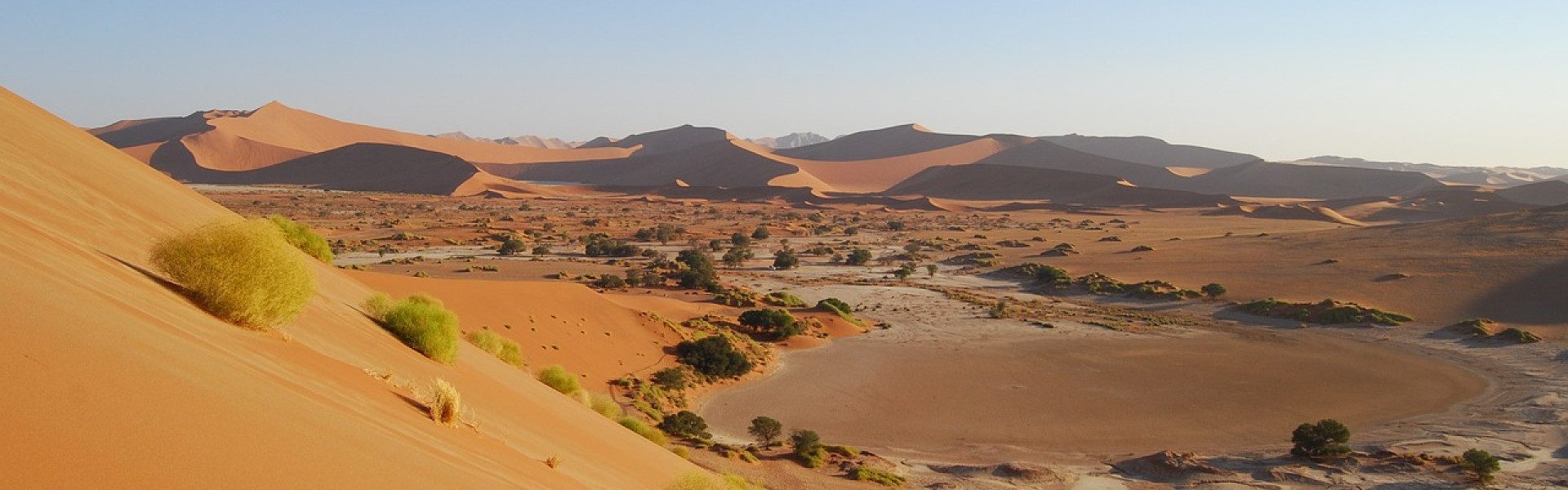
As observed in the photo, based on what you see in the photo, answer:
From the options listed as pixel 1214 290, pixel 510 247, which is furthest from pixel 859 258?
pixel 1214 290

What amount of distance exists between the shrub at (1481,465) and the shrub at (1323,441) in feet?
5.31

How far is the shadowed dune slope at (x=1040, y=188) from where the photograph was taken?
99.2 m

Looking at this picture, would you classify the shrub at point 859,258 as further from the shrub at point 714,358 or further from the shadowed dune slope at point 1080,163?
the shadowed dune slope at point 1080,163

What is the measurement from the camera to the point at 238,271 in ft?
21.3

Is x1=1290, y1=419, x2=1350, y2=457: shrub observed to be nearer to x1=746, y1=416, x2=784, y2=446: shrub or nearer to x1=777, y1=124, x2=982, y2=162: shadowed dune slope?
x1=746, y1=416, x2=784, y2=446: shrub

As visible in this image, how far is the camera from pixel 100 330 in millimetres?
4312

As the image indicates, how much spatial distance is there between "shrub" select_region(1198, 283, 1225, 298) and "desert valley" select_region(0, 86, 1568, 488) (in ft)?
0.56

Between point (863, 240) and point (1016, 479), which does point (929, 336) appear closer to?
point (1016, 479)

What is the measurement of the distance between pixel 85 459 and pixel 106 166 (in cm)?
905

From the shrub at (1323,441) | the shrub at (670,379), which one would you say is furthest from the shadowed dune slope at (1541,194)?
the shrub at (670,379)

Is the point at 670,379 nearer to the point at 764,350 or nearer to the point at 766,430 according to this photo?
the point at 764,350

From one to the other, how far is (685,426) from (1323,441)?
10486 mm

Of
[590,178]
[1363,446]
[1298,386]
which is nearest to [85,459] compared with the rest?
[1363,446]

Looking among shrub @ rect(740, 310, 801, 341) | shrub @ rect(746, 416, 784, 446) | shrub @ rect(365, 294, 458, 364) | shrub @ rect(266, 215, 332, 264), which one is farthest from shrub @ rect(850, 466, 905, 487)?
shrub @ rect(740, 310, 801, 341)
